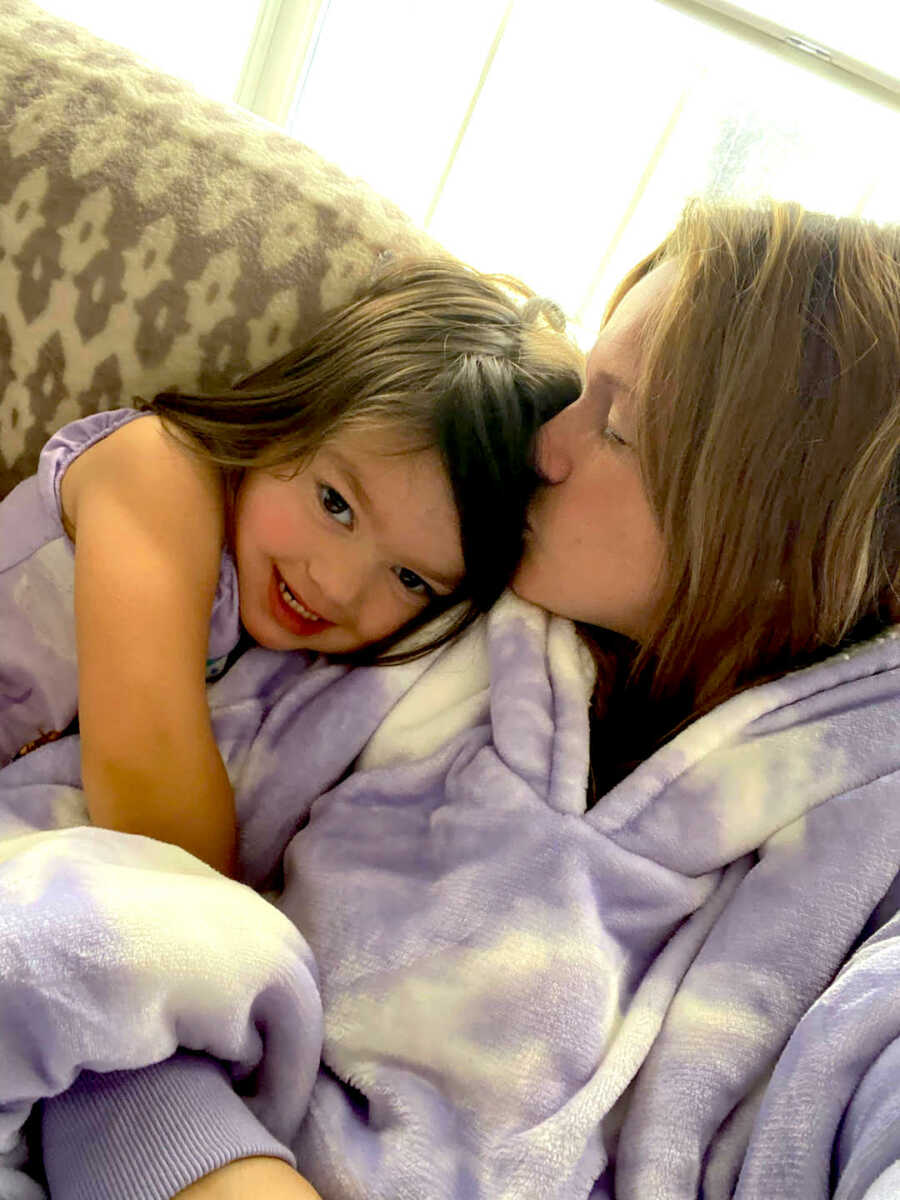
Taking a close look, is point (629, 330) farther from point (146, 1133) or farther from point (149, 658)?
point (146, 1133)

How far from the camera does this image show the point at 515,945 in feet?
1.99

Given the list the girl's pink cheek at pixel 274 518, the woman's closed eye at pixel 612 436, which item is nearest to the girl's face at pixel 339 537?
the girl's pink cheek at pixel 274 518

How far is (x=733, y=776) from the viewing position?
660 millimetres

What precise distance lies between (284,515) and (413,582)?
12 centimetres

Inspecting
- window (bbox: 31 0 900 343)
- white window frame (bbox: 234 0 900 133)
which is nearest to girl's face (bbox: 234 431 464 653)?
window (bbox: 31 0 900 343)

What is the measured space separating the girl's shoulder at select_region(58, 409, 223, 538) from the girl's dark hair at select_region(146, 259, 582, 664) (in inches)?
0.7

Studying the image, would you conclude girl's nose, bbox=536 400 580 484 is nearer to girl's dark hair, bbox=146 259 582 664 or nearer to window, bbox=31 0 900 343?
girl's dark hair, bbox=146 259 582 664

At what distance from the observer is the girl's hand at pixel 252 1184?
48 cm

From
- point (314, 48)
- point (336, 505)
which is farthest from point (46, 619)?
point (314, 48)

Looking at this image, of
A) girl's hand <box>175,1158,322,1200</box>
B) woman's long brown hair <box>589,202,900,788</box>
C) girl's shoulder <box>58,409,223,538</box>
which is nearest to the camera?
girl's hand <box>175,1158,322,1200</box>

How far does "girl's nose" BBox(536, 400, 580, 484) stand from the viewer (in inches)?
29.4

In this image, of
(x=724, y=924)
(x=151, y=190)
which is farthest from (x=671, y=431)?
(x=151, y=190)

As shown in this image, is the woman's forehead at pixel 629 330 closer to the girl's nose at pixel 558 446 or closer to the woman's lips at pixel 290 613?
the girl's nose at pixel 558 446

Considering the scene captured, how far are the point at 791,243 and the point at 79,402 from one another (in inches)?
23.1
